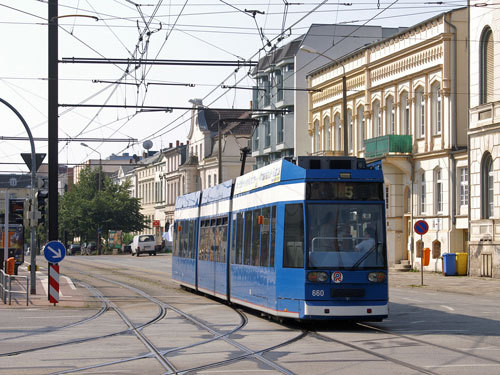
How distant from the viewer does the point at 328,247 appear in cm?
1762

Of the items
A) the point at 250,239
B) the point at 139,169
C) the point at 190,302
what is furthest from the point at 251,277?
the point at 139,169

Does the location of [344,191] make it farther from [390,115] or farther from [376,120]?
[376,120]

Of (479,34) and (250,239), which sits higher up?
(479,34)

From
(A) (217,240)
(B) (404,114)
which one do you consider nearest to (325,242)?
(A) (217,240)

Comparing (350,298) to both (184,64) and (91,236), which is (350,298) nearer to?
(184,64)

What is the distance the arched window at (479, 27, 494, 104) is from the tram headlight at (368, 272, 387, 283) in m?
23.7

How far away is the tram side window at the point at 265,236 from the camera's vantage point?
19298mm

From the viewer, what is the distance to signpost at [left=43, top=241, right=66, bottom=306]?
83.9 feet

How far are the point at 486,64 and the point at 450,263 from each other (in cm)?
825

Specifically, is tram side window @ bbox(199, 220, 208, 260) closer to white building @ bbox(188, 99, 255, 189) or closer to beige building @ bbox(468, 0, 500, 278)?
beige building @ bbox(468, 0, 500, 278)

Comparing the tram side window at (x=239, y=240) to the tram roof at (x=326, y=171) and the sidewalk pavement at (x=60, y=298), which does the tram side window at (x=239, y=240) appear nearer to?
the tram roof at (x=326, y=171)

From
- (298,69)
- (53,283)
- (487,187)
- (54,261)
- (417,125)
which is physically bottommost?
(53,283)

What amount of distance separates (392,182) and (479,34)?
10494 mm

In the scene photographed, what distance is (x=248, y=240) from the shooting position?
21.2 m
